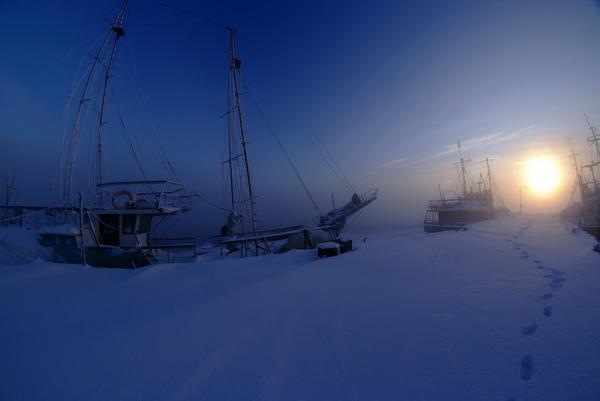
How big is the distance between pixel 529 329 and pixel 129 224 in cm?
1549

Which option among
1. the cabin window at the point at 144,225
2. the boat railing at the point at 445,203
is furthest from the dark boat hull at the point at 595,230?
the cabin window at the point at 144,225

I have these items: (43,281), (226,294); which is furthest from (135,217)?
(226,294)

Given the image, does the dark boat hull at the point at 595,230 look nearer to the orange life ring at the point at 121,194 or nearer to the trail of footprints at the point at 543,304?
the trail of footprints at the point at 543,304

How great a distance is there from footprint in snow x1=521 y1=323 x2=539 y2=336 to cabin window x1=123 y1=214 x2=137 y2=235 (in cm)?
1522

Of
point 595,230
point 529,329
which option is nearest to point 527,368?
point 529,329

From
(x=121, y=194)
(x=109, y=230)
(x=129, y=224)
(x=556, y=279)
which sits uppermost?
(x=121, y=194)

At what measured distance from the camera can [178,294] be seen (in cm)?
405

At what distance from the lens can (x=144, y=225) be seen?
1268 cm

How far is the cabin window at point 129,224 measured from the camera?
11750 mm

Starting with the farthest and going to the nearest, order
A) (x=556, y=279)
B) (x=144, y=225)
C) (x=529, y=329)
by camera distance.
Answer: (x=144, y=225) → (x=556, y=279) → (x=529, y=329)

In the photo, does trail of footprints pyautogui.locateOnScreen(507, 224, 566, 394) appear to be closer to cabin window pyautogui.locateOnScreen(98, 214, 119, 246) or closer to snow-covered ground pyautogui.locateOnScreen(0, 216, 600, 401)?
snow-covered ground pyautogui.locateOnScreen(0, 216, 600, 401)

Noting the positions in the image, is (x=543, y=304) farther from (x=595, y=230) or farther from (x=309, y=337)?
(x=595, y=230)

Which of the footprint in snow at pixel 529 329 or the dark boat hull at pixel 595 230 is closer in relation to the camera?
the footprint in snow at pixel 529 329

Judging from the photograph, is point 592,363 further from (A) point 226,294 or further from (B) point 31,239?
(B) point 31,239
